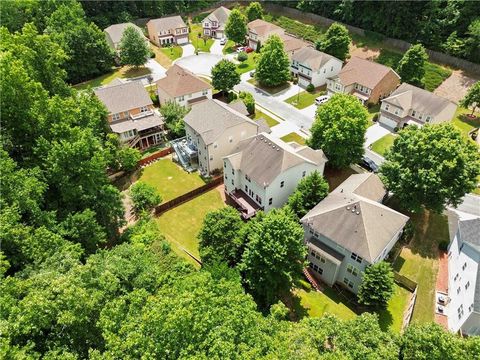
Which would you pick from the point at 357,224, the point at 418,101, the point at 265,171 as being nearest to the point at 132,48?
the point at 265,171

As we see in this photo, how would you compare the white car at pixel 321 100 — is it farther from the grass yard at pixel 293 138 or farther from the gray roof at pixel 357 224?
the gray roof at pixel 357 224

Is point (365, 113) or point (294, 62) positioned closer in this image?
point (365, 113)

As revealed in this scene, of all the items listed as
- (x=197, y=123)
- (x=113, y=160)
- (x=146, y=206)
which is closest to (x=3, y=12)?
(x=113, y=160)

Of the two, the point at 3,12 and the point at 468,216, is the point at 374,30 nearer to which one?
the point at 468,216

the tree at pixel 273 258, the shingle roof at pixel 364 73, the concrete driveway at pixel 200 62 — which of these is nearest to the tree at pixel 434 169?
the tree at pixel 273 258

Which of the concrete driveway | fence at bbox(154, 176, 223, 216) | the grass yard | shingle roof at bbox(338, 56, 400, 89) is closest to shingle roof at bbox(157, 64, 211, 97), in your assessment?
the concrete driveway

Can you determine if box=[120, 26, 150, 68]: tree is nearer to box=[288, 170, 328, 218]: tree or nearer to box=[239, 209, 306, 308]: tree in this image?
box=[288, 170, 328, 218]: tree
